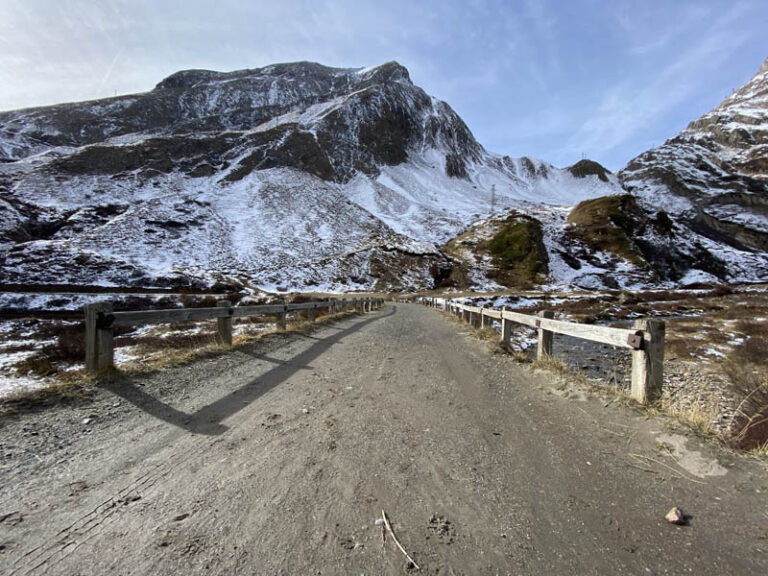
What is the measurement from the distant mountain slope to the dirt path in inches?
3253

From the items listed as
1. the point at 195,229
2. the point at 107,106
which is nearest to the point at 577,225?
the point at 195,229

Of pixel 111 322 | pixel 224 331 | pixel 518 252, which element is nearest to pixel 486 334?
pixel 224 331

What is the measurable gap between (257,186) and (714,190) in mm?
173819

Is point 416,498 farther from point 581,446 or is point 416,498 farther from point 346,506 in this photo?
point 581,446

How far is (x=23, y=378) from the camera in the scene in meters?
7.56

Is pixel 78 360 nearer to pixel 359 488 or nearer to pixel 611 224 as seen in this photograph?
pixel 359 488

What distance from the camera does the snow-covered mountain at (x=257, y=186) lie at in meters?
50.0

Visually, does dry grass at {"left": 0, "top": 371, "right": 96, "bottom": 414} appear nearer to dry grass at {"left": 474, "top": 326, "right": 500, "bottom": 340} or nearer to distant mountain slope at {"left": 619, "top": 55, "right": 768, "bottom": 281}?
dry grass at {"left": 474, "top": 326, "right": 500, "bottom": 340}

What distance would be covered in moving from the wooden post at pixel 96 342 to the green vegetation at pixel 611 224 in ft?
249

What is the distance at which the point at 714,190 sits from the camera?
13550 cm

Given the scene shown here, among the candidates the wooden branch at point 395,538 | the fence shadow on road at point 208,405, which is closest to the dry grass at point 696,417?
the wooden branch at point 395,538

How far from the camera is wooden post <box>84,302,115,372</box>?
4992mm

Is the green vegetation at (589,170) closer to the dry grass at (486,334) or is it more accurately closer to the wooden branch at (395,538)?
the dry grass at (486,334)

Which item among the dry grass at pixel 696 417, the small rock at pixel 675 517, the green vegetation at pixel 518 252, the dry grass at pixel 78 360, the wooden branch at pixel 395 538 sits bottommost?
the dry grass at pixel 78 360
